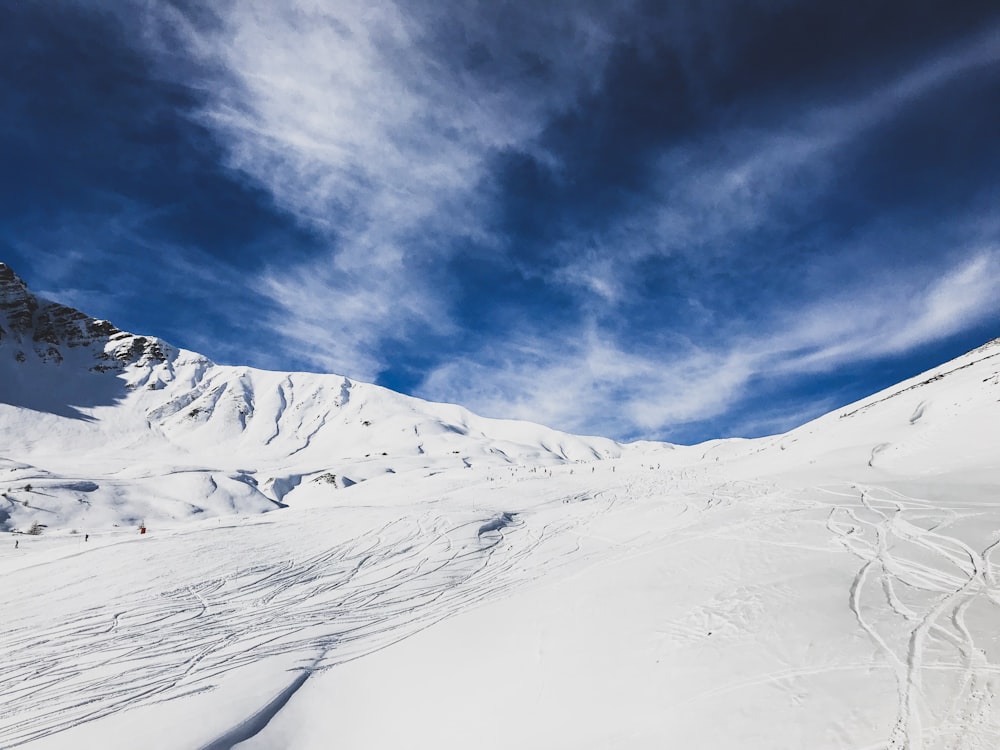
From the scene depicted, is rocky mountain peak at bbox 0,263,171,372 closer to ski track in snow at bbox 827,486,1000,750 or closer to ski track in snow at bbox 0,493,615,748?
ski track in snow at bbox 0,493,615,748

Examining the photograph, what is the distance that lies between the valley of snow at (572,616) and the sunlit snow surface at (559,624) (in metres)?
0.04

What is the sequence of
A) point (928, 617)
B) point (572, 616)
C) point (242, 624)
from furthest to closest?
1. point (242, 624)
2. point (572, 616)
3. point (928, 617)

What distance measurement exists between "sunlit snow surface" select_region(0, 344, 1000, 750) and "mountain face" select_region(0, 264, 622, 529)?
3802cm

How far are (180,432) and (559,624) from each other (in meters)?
124

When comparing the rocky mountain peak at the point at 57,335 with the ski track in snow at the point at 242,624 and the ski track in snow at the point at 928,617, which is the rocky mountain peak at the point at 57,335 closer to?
the ski track in snow at the point at 242,624

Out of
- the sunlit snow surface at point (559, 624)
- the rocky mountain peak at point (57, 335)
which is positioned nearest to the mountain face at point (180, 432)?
the rocky mountain peak at point (57, 335)

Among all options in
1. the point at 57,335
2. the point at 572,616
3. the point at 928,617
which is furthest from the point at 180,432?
the point at 928,617

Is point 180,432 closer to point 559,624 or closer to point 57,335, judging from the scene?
point 57,335

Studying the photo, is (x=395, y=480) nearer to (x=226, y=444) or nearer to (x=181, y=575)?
(x=181, y=575)

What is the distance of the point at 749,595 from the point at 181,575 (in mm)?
12929

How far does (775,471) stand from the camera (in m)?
20.9

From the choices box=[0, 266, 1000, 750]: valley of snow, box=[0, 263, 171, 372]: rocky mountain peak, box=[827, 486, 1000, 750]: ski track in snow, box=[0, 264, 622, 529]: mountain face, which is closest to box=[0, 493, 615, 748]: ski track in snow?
box=[0, 266, 1000, 750]: valley of snow

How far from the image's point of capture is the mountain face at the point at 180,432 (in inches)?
1901

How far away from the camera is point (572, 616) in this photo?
8664 millimetres
